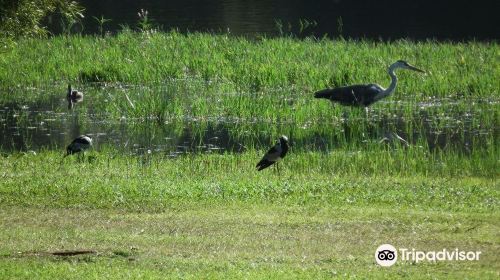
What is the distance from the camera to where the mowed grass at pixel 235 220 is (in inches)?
374

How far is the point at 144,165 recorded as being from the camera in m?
16.1

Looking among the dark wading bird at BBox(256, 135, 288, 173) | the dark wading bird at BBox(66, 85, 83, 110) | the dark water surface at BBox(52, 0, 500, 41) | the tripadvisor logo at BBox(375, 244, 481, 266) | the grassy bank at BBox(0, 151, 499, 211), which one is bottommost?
the tripadvisor logo at BBox(375, 244, 481, 266)

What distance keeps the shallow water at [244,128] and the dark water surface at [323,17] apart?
11.5m

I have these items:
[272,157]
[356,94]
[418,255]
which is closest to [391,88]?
[356,94]

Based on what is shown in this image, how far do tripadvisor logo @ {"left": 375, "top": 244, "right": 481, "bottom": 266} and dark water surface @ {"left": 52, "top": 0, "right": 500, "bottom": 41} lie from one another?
23913 mm

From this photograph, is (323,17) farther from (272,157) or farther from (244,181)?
(244,181)

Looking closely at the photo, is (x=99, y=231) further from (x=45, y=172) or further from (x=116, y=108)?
(x=116, y=108)

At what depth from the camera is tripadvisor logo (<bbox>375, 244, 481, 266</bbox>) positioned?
957cm

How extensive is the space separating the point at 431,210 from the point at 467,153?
547 centimetres

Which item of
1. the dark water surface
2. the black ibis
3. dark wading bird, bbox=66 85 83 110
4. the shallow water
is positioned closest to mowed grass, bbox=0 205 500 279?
the black ibis

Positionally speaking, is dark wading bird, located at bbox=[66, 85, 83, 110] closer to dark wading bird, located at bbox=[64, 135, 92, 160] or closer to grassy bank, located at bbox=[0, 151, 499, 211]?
grassy bank, located at bbox=[0, 151, 499, 211]

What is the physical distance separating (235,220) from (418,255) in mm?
2474

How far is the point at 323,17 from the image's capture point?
4091cm

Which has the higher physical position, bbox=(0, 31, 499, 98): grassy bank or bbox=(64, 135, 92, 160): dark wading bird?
bbox=(0, 31, 499, 98): grassy bank
